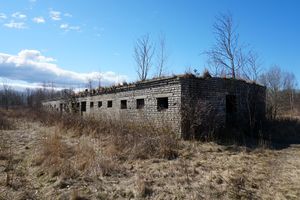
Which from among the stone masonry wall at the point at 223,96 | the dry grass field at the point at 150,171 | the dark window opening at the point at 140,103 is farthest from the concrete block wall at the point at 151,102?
the dry grass field at the point at 150,171

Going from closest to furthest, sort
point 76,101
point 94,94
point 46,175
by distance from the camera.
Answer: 1. point 46,175
2. point 94,94
3. point 76,101

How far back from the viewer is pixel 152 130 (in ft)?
31.0

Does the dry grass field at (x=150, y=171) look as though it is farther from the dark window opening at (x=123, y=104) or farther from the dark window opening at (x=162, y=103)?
the dark window opening at (x=123, y=104)

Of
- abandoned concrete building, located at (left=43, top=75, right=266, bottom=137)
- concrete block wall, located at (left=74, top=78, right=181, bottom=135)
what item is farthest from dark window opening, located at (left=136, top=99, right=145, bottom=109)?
concrete block wall, located at (left=74, top=78, right=181, bottom=135)

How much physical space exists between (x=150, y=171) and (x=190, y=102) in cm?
489

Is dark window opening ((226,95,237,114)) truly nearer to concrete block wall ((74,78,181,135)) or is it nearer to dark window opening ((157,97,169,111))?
dark window opening ((157,97,169,111))

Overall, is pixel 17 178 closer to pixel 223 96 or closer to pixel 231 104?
pixel 223 96

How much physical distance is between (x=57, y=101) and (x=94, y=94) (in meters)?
15.7

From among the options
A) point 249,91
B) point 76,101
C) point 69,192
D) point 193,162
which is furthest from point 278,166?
point 76,101

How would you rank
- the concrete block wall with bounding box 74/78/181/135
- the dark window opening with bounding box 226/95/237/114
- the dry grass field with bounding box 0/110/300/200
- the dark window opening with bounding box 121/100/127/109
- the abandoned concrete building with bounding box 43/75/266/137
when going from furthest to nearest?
1. the dark window opening with bounding box 121/100/127/109
2. the dark window opening with bounding box 226/95/237/114
3. the concrete block wall with bounding box 74/78/181/135
4. the abandoned concrete building with bounding box 43/75/266/137
5. the dry grass field with bounding box 0/110/300/200

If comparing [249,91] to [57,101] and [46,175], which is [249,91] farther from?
[57,101]

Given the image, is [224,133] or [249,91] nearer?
[224,133]

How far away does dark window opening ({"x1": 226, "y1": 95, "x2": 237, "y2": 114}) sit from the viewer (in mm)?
13094

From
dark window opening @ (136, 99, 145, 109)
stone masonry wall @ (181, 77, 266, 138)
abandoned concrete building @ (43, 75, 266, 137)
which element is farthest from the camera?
A: dark window opening @ (136, 99, 145, 109)
